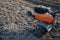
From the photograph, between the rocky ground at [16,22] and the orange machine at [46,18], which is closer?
the rocky ground at [16,22]

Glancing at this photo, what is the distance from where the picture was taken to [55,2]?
10.1 metres

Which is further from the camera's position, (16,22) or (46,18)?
(16,22)

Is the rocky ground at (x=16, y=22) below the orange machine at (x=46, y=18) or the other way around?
below

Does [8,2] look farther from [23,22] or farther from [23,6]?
[23,22]

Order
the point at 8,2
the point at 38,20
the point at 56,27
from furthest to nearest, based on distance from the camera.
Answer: the point at 8,2 → the point at 38,20 → the point at 56,27

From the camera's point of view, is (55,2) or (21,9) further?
(55,2)

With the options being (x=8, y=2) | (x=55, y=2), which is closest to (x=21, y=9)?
(x=8, y=2)

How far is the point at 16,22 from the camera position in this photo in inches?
312

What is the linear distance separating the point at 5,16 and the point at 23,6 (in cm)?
160

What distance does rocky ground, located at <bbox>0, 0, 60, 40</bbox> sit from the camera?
7.03m

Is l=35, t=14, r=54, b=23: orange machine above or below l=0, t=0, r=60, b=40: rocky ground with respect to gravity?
above

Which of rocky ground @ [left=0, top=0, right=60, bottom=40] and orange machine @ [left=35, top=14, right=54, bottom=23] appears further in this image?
orange machine @ [left=35, top=14, right=54, bottom=23]

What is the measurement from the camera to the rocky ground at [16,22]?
23.1 ft

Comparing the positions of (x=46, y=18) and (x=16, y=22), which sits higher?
(x=46, y=18)
